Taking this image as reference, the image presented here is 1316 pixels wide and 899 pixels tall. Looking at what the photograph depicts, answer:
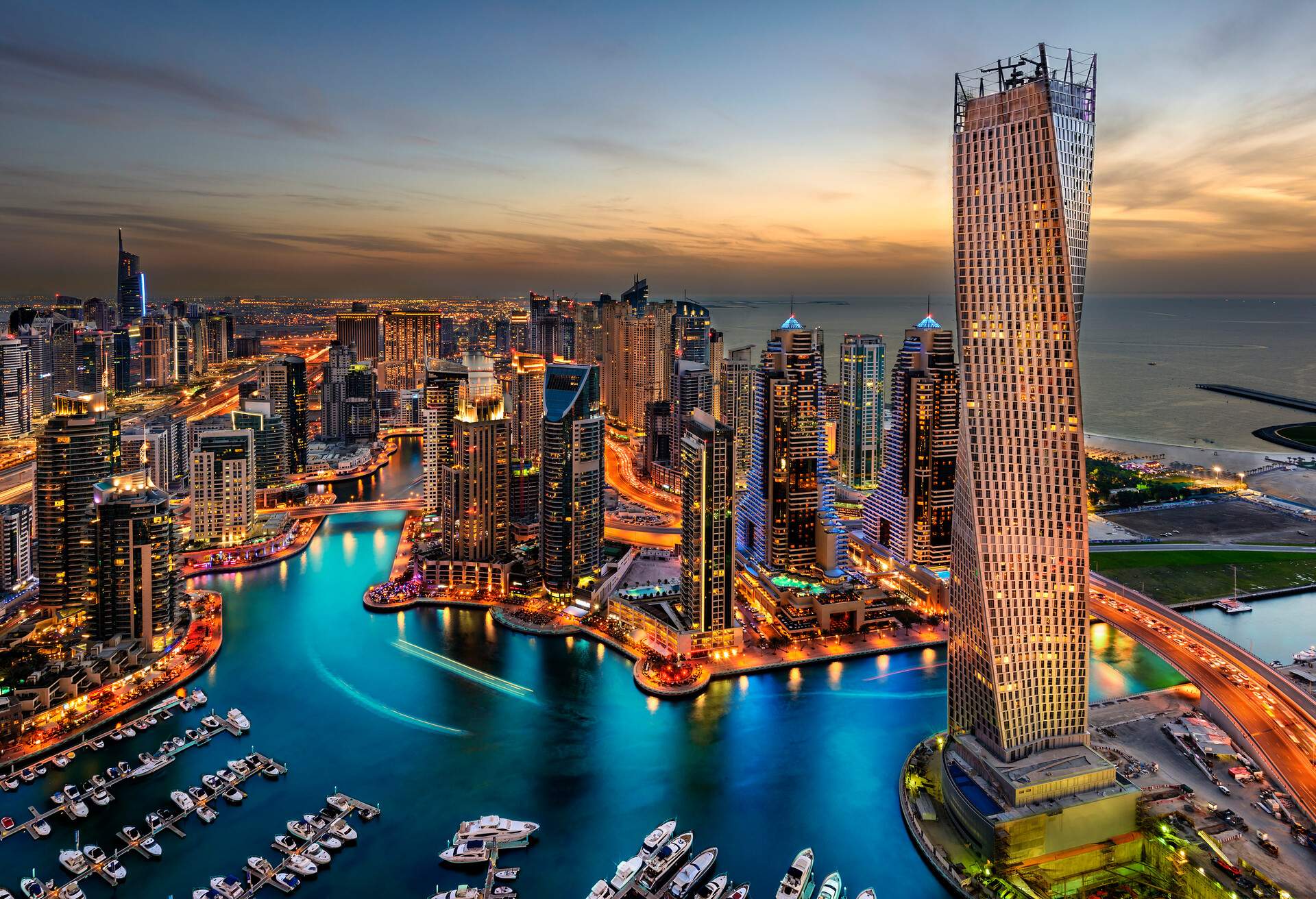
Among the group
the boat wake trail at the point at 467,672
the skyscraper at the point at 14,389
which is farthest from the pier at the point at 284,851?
the skyscraper at the point at 14,389

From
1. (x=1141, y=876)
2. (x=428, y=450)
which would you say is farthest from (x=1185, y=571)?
(x=428, y=450)

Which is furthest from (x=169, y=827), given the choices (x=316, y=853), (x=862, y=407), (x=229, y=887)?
(x=862, y=407)

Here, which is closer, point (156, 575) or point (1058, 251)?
point (1058, 251)

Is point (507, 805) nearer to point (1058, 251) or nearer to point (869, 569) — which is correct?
point (1058, 251)

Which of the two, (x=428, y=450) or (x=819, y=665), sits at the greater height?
(x=428, y=450)

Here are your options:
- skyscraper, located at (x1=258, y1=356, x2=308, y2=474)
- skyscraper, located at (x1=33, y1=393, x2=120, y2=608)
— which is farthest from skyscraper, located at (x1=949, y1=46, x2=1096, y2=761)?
skyscraper, located at (x1=258, y1=356, x2=308, y2=474)

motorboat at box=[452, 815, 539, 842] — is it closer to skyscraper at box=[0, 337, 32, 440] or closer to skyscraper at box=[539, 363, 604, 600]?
skyscraper at box=[539, 363, 604, 600]
